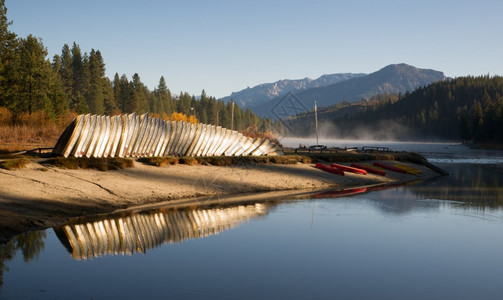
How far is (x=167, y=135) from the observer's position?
38406 mm

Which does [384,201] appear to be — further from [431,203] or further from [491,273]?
[491,273]

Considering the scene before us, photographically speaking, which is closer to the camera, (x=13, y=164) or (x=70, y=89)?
(x=13, y=164)

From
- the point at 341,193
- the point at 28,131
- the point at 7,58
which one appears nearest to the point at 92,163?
the point at 341,193

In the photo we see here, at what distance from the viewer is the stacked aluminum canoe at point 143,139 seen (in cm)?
3170

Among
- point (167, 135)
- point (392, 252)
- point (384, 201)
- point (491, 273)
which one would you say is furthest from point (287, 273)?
point (167, 135)

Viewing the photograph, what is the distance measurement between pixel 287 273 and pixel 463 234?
1013cm

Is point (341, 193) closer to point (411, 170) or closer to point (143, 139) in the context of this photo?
point (143, 139)

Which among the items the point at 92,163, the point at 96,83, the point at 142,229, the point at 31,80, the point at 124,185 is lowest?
the point at 142,229

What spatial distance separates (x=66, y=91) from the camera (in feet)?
396

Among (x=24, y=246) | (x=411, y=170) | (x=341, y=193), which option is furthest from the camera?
(x=411, y=170)

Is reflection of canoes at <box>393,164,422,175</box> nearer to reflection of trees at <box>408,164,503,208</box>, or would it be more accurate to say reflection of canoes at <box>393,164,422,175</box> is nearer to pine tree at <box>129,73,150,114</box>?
reflection of trees at <box>408,164,503,208</box>

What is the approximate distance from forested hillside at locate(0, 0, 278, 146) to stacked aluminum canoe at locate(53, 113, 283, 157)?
26009 mm

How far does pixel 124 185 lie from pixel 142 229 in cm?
795

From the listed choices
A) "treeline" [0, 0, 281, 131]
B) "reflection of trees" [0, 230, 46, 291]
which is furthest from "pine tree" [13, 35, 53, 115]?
"reflection of trees" [0, 230, 46, 291]
